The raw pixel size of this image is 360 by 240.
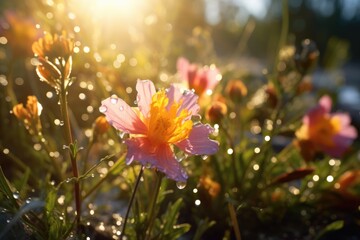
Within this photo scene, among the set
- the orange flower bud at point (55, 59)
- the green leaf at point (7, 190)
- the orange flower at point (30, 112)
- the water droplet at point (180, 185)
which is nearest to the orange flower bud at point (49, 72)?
the orange flower bud at point (55, 59)

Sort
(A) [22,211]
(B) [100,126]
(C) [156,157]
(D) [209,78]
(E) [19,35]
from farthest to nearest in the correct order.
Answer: (E) [19,35]
(D) [209,78]
(B) [100,126]
(C) [156,157]
(A) [22,211]

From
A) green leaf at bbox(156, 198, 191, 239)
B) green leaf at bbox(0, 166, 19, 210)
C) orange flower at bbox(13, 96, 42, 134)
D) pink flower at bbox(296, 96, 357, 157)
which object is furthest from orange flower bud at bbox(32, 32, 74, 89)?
pink flower at bbox(296, 96, 357, 157)

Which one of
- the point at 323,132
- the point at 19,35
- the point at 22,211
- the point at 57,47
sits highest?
the point at 19,35

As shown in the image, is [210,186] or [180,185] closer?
[180,185]

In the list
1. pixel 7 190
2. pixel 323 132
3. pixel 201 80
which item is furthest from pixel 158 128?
pixel 323 132

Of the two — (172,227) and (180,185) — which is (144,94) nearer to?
(180,185)

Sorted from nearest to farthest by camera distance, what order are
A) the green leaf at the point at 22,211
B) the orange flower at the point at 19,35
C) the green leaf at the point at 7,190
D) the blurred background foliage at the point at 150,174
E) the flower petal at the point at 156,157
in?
the green leaf at the point at 22,211 → the flower petal at the point at 156,157 → the green leaf at the point at 7,190 → the blurred background foliage at the point at 150,174 → the orange flower at the point at 19,35

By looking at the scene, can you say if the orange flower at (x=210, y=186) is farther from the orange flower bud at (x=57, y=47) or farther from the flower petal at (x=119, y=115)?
the orange flower bud at (x=57, y=47)

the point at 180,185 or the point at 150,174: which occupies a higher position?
the point at 150,174
